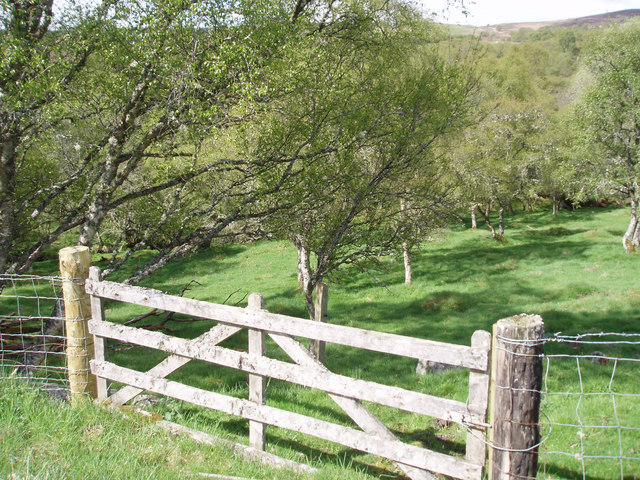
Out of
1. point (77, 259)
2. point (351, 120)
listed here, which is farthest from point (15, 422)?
point (351, 120)

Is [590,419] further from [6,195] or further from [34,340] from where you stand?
[6,195]

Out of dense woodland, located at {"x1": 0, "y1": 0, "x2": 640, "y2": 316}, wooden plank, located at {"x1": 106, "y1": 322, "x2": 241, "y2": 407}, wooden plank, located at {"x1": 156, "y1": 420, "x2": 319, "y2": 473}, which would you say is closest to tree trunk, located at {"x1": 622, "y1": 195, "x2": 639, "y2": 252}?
dense woodland, located at {"x1": 0, "y1": 0, "x2": 640, "y2": 316}

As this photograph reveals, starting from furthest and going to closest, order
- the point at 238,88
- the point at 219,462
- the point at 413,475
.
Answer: the point at 238,88 → the point at 219,462 → the point at 413,475

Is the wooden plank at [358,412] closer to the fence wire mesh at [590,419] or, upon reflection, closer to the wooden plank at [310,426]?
the wooden plank at [310,426]

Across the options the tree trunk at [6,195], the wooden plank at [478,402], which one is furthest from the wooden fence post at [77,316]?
the tree trunk at [6,195]

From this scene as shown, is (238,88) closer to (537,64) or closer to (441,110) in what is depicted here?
(441,110)

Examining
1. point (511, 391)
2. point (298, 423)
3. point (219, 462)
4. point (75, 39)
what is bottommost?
point (219, 462)

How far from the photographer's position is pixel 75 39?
30.3 ft

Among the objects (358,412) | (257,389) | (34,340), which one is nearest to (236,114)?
(257,389)

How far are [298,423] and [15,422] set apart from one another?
9.31ft

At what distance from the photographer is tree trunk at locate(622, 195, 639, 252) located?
30.3m

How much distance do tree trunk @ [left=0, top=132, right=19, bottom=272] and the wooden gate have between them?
5243 millimetres

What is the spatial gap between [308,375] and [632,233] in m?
33.0

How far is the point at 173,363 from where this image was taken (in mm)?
5398
